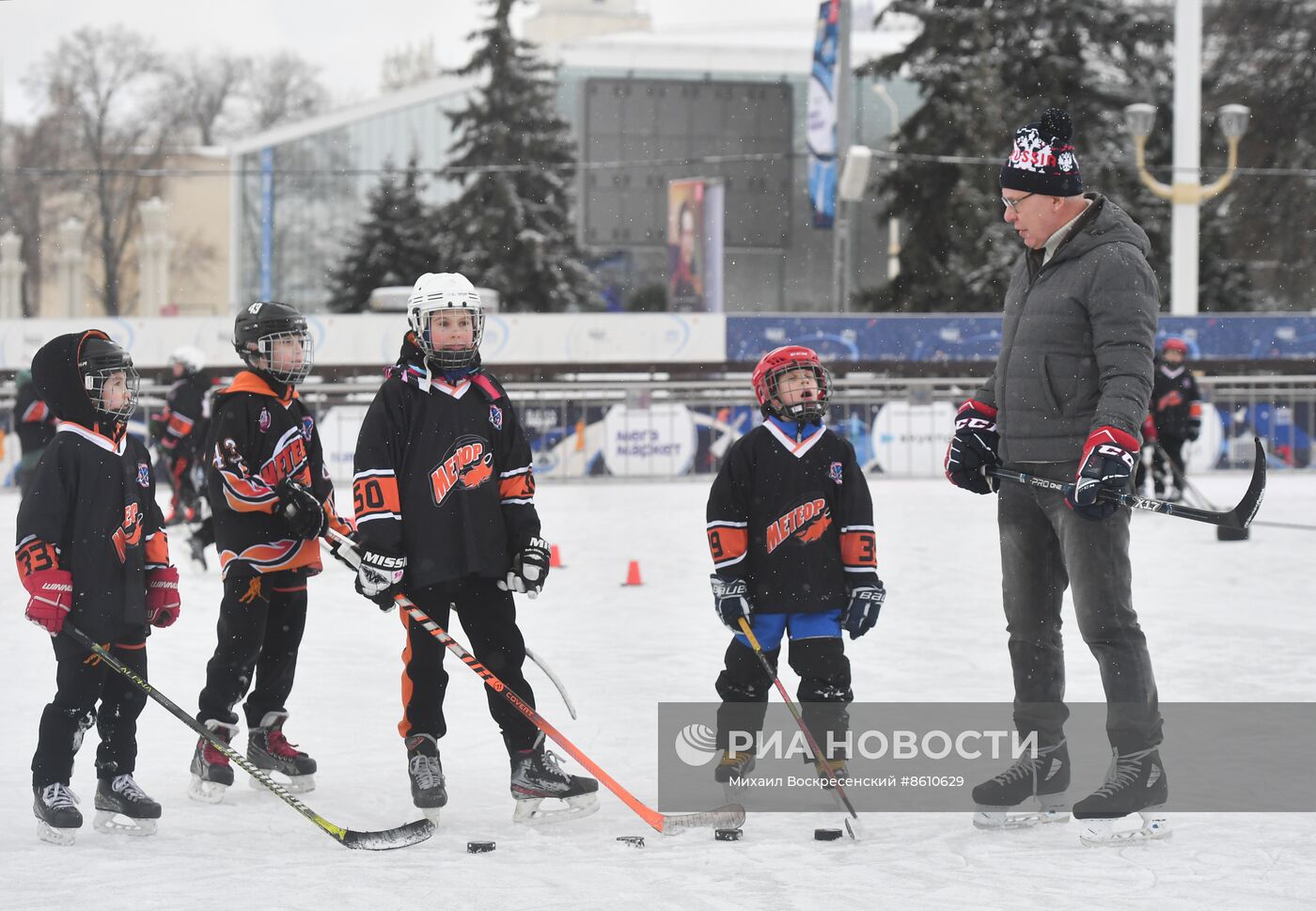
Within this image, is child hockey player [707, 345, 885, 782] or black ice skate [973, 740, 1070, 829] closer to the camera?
black ice skate [973, 740, 1070, 829]

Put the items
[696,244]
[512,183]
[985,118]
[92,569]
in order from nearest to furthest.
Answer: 1. [92,569]
2. [985,118]
3. [696,244]
4. [512,183]

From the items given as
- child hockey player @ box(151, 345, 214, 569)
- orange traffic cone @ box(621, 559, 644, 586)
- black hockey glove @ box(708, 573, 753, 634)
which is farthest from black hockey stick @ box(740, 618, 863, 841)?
child hockey player @ box(151, 345, 214, 569)

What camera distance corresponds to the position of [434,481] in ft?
14.3

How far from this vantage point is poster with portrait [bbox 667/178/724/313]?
3027 cm

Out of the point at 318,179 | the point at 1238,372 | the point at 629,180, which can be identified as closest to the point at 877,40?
the point at 629,180

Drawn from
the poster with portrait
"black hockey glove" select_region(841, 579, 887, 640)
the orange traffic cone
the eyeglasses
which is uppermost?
the poster with portrait

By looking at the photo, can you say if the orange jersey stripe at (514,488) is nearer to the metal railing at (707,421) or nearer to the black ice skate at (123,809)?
the black ice skate at (123,809)

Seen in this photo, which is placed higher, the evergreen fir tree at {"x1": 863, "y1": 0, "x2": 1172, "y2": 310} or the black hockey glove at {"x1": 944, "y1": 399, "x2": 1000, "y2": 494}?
the evergreen fir tree at {"x1": 863, "y1": 0, "x2": 1172, "y2": 310}

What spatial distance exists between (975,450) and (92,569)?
2402 millimetres

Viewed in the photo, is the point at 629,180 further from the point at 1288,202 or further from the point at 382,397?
the point at 382,397

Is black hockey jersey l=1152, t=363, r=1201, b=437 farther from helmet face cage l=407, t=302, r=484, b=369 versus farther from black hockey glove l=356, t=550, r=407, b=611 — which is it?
black hockey glove l=356, t=550, r=407, b=611

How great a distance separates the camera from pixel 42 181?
42844 mm

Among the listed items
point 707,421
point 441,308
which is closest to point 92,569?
point 441,308

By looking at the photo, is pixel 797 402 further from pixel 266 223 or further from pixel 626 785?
pixel 266 223
